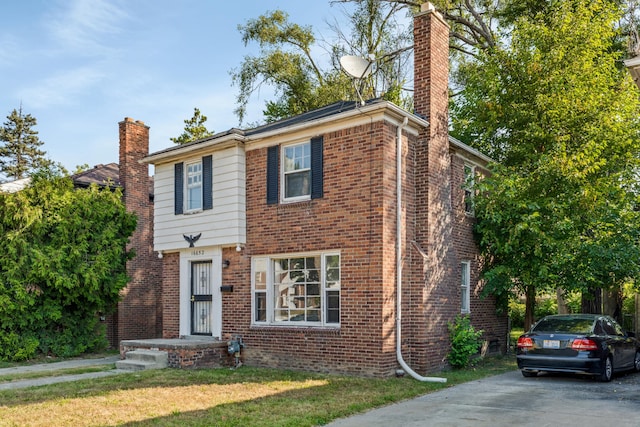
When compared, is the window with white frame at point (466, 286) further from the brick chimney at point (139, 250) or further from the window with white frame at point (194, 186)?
the brick chimney at point (139, 250)

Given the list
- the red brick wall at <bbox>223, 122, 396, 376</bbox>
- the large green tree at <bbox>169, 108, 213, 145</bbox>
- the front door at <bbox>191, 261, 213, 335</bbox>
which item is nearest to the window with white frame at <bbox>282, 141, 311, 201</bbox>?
the red brick wall at <bbox>223, 122, 396, 376</bbox>

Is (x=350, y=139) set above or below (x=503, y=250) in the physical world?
above

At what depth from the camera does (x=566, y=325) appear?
12.0m

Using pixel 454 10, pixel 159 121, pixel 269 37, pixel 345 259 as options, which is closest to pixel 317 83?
pixel 269 37

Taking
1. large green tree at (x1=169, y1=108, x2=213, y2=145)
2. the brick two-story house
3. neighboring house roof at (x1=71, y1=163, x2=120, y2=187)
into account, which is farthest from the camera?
large green tree at (x1=169, y1=108, x2=213, y2=145)

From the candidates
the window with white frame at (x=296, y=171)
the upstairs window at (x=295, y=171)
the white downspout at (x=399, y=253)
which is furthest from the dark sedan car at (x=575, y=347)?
the window with white frame at (x=296, y=171)

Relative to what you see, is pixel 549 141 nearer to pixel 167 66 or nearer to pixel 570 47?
pixel 570 47

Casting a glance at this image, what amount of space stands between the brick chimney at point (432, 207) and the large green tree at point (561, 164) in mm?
1289

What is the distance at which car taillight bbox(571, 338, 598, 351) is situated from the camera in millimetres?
11242

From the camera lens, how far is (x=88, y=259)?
657 inches

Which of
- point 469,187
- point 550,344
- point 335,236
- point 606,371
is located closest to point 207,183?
point 335,236

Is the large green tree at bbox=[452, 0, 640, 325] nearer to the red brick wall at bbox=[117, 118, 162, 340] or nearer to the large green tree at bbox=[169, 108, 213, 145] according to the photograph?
the red brick wall at bbox=[117, 118, 162, 340]

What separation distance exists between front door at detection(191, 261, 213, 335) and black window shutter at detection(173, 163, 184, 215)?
1570 mm

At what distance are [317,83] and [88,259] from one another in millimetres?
16949
